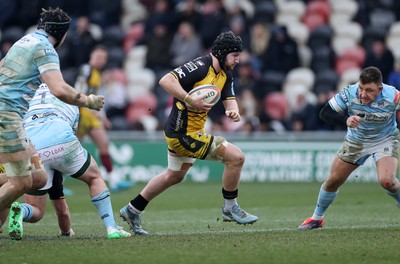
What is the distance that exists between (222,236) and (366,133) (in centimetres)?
238

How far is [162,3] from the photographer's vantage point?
2578 cm

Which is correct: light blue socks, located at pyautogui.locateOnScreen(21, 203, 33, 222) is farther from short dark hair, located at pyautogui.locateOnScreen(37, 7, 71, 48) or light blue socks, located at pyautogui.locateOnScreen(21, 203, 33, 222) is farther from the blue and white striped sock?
short dark hair, located at pyautogui.locateOnScreen(37, 7, 71, 48)

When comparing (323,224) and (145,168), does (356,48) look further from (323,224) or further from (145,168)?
(323,224)

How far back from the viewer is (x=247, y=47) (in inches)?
965

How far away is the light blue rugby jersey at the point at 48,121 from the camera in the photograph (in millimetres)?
10641

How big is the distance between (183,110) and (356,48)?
14404 millimetres

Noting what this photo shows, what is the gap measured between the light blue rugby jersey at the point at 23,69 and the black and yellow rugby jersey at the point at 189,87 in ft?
6.61

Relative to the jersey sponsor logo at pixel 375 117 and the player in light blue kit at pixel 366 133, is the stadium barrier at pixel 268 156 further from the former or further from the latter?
the jersey sponsor logo at pixel 375 117

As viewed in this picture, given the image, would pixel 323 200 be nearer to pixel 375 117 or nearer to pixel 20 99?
pixel 375 117

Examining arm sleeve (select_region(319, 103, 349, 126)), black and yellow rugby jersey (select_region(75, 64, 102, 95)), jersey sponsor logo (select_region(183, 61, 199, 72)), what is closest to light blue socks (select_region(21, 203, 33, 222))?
jersey sponsor logo (select_region(183, 61, 199, 72))

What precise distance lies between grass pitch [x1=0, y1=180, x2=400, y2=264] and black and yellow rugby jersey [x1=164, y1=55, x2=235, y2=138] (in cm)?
131

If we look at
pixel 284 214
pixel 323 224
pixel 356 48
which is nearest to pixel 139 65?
pixel 356 48

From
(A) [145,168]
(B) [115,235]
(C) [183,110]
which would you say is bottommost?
(A) [145,168]

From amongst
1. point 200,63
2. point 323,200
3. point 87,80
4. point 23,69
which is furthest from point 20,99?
point 87,80
